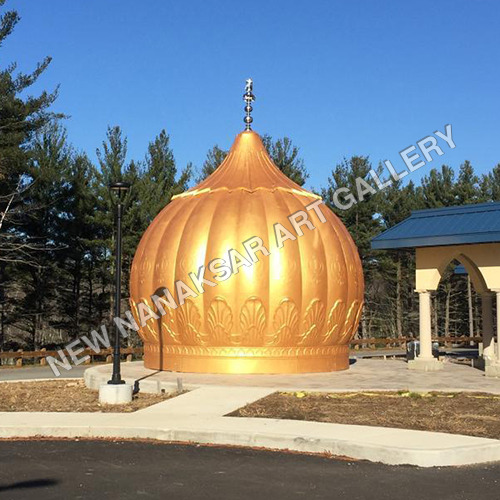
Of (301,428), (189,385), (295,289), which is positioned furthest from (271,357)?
(301,428)

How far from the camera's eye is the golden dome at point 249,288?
1841cm

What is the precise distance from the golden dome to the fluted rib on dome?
0.10m

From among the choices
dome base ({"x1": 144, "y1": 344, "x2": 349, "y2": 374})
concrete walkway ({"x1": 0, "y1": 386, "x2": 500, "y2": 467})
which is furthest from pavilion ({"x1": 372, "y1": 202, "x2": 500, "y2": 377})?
concrete walkway ({"x1": 0, "y1": 386, "x2": 500, "y2": 467})

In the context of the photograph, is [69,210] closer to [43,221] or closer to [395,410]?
[43,221]

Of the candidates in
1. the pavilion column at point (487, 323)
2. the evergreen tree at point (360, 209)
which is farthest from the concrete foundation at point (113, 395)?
the evergreen tree at point (360, 209)

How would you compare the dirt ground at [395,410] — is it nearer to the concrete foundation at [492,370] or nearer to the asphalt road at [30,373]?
the concrete foundation at [492,370]

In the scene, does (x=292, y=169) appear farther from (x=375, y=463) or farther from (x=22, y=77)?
(x=375, y=463)

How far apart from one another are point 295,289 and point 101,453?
1002 centimetres

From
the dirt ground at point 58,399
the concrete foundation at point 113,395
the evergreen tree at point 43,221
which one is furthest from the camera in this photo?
the evergreen tree at point 43,221

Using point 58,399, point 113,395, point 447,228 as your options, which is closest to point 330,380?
point 113,395

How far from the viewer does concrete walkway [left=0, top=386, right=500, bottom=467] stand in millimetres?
8719

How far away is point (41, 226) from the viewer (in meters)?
37.0

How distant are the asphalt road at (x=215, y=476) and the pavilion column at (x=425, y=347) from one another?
41.1ft

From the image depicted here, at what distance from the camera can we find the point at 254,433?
9.88 metres
